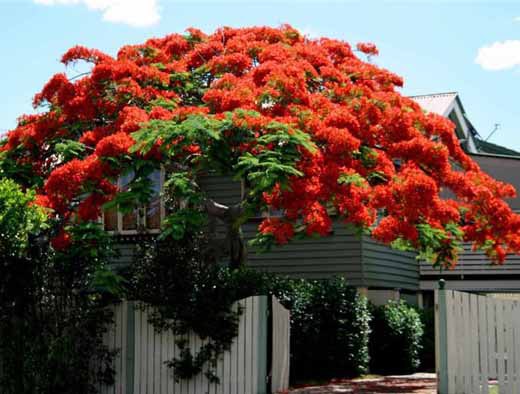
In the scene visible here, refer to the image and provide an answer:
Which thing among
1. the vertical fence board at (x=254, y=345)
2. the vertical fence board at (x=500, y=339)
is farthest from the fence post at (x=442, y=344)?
the vertical fence board at (x=254, y=345)

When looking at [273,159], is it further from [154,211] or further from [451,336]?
[154,211]

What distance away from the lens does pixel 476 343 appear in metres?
12.4

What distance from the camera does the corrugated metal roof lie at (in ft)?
84.9

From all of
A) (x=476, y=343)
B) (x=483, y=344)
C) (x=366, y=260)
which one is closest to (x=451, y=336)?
(x=476, y=343)

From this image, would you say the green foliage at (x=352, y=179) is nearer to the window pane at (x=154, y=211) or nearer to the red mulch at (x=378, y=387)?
the red mulch at (x=378, y=387)

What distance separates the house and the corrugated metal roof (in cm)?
3

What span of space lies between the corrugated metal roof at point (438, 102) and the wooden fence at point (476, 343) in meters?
13.7

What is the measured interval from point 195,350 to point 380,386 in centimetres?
430

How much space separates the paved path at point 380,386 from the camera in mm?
15075

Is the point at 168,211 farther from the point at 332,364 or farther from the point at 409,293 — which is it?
the point at 409,293

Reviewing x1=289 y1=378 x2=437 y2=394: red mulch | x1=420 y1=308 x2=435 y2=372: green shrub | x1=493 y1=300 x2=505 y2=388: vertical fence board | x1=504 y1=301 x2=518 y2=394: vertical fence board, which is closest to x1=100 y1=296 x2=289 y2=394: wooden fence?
x1=289 y1=378 x2=437 y2=394: red mulch

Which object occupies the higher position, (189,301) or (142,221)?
(142,221)

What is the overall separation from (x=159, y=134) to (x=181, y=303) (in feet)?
9.04

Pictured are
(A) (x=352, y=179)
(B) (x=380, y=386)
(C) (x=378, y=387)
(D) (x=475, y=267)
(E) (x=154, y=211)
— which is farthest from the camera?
(D) (x=475, y=267)
